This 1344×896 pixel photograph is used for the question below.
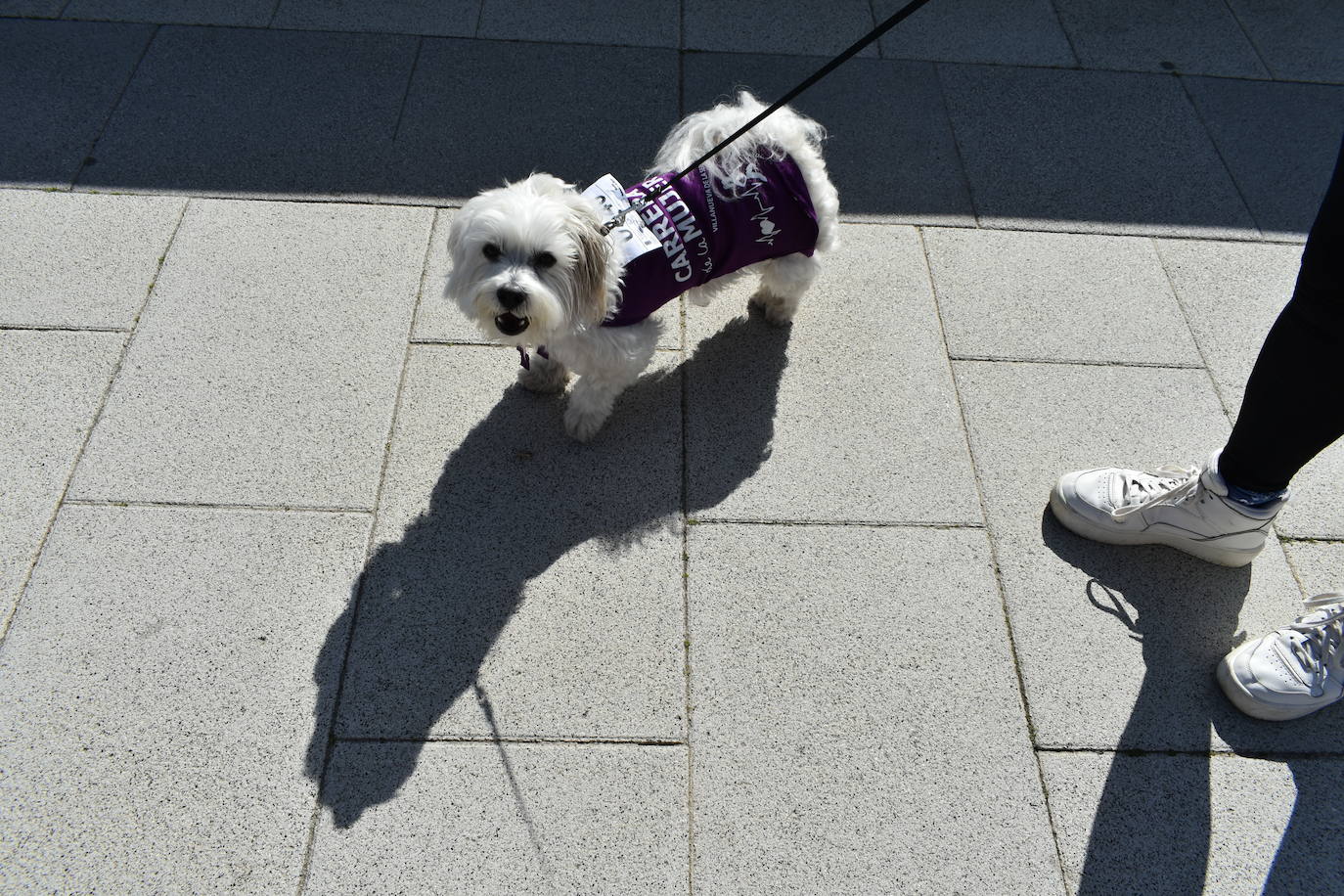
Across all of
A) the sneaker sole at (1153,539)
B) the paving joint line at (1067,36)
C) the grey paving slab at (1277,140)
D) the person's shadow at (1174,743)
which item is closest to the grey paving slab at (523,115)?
the paving joint line at (1067,36)

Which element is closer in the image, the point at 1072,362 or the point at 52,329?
the point at 52,329

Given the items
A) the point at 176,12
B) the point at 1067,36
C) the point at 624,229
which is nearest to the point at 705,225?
the point at 624,229

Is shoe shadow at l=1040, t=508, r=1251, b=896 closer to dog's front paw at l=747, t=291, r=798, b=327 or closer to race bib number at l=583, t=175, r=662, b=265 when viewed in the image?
dog's front paw at l=747, t=291, r=798, b=327

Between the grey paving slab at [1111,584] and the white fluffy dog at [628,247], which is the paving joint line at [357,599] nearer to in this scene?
the white fluffy dog at [628,247]

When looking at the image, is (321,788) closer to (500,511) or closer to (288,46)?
(500,511)

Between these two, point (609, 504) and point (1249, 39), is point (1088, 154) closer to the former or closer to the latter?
point (1249, 39)

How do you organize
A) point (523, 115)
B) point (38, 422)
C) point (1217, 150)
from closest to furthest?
point (38, 422) → point (523, 115) → point (1217, 150)

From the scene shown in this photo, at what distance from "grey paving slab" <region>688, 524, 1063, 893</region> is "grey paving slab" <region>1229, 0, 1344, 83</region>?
446 cm

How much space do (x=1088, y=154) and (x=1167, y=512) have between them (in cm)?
254

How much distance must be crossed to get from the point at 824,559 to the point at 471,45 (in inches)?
151

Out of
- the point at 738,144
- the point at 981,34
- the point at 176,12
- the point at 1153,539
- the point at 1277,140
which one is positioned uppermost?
the point at 738,144

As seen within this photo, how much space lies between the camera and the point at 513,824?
2.55 metres

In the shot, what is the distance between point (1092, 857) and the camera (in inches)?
101

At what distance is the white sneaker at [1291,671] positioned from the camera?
2760 mm
